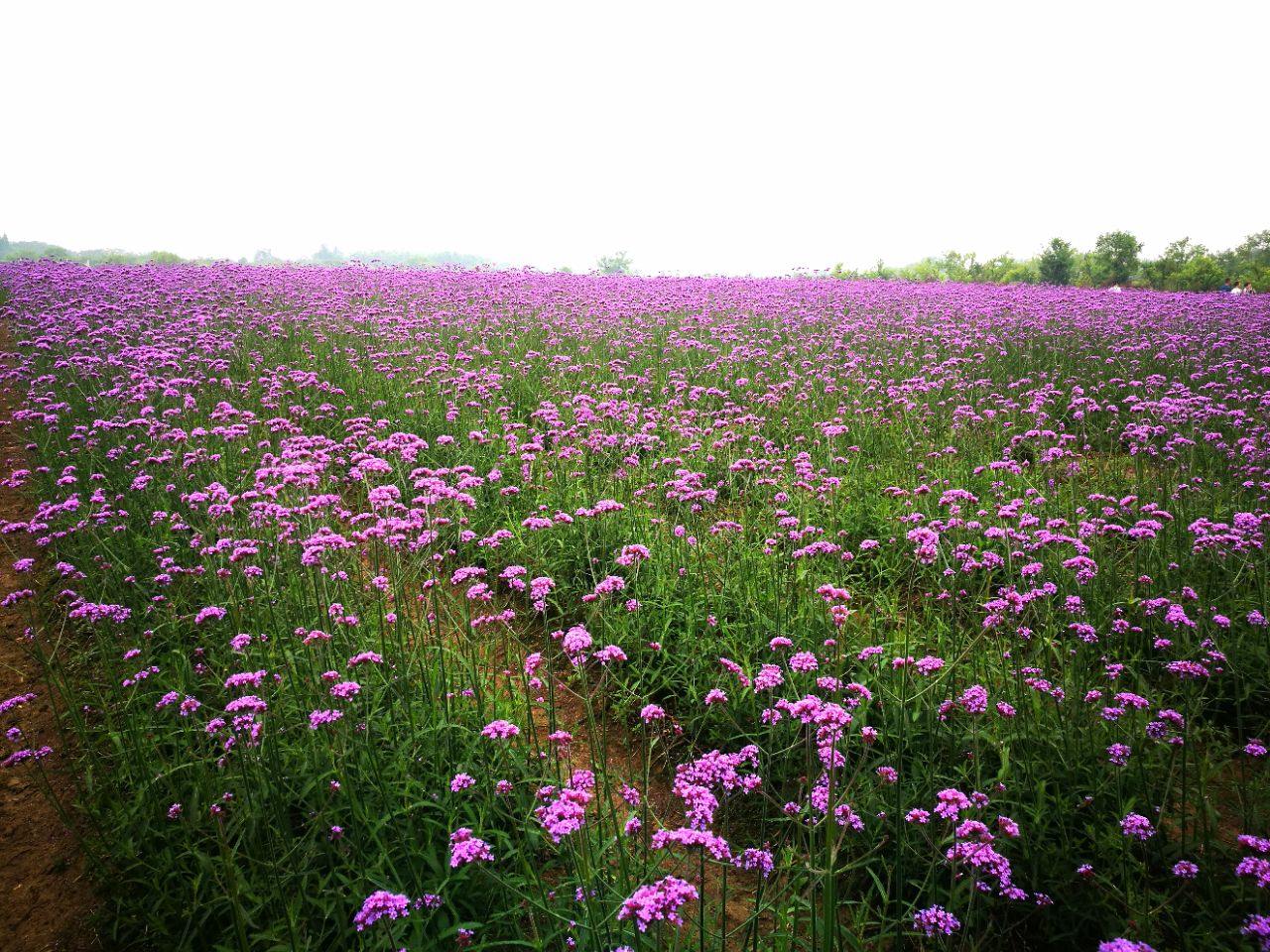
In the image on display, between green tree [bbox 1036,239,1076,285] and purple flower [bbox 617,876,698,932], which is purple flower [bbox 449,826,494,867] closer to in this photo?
purple flower [bbox 617,876,698,932]

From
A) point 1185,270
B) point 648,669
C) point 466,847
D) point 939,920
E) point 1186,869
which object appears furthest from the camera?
point 1185,270

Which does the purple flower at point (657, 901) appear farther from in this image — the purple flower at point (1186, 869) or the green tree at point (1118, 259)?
the green tree at point (1118, 259)

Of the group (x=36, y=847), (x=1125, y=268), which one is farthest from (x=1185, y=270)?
(x=36, y=847)

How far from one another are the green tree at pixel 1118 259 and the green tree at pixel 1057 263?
1.75 meters

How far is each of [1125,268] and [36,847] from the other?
44142 millimetres

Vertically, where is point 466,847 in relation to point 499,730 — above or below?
below

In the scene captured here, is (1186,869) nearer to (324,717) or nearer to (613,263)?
(324,717)

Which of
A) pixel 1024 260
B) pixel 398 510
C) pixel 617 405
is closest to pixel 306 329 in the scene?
pixel 617 405

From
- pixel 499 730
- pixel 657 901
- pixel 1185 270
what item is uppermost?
pixel 1185 270

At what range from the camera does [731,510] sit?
600 centimetres

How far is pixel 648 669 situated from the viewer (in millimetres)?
3881

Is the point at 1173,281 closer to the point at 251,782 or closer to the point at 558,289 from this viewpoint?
the point at 558,289

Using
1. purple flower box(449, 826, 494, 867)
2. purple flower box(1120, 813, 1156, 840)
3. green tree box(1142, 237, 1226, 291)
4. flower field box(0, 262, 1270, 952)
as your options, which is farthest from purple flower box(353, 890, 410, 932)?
green tree box(1142, 237, 1226, 291)

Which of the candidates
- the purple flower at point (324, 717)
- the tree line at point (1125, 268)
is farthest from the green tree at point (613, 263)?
the purple flower at point (324, 717)
